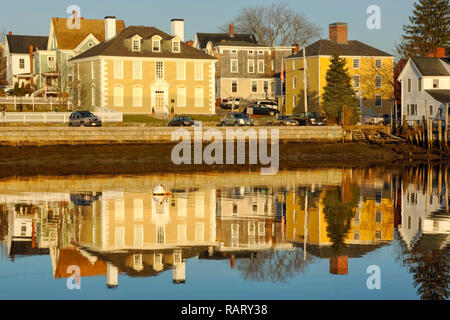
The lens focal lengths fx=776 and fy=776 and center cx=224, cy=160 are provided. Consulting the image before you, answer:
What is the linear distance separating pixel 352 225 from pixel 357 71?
235ft

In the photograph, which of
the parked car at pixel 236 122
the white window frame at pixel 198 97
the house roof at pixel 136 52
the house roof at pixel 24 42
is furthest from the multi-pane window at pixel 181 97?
the house roof at pixel 24 42

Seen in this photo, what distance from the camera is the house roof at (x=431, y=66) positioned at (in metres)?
79.8

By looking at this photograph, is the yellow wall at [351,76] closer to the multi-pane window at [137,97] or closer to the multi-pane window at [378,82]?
the multi-pane window at [378,82]

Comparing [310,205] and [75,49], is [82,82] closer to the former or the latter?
[75,49]

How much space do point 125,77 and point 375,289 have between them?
219 feet

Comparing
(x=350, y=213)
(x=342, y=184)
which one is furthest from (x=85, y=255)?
(x=342, y=184)

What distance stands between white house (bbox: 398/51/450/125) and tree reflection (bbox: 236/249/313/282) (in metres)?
57.4

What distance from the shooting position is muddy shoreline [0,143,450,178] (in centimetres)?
5403

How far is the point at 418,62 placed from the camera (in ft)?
267

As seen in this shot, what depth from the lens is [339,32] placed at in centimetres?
9900

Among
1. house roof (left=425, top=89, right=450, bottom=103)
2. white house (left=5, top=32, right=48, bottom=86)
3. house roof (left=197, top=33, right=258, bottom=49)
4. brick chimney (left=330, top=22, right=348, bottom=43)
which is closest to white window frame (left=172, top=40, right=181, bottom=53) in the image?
brick chimney (left=330, top=22, right=348, bottom=43)

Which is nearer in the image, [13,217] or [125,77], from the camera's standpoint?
[13,217]

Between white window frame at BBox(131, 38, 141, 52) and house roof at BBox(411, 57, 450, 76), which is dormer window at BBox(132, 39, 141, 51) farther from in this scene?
house roof at BBox(411, 57, 450, 76)
